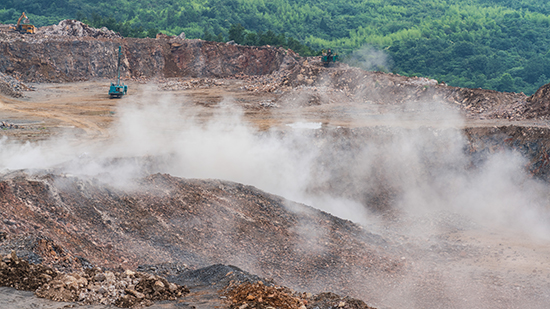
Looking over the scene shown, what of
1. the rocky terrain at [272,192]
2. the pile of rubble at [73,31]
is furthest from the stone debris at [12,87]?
the pile of rubble at [73,31]

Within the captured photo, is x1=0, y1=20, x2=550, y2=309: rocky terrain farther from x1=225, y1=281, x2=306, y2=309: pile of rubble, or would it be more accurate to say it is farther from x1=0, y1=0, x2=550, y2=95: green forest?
x1=0, y1=0, x2=550, y2=95: green forest

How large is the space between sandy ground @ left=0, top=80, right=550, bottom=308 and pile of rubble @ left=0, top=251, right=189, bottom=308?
9.9 inches

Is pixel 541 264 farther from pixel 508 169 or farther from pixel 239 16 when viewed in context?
pixel 239 16

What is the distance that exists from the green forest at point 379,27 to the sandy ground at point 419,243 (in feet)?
93.7

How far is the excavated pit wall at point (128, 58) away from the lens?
40719mm

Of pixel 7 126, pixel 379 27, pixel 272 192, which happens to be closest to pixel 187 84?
pixel 7 126

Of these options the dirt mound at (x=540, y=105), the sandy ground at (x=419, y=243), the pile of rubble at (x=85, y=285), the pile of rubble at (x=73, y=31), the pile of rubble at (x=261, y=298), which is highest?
the pile of rubble at (x=73, y=31)

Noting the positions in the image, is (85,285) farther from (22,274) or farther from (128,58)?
(128,58)

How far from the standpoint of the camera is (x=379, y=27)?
276 feet

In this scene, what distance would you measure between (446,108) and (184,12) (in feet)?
191

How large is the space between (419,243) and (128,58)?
35.9 m

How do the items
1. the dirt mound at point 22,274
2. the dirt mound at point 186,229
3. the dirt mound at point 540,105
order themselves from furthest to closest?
1. the dirt mound at point 540,105
2. the dirt mound at point 186,229
3. the dirt mound at point 22,274

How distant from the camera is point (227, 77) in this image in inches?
1839

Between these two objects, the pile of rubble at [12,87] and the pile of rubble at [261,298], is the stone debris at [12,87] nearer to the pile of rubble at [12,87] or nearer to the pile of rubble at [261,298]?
the pile of rubble at [12,87]
